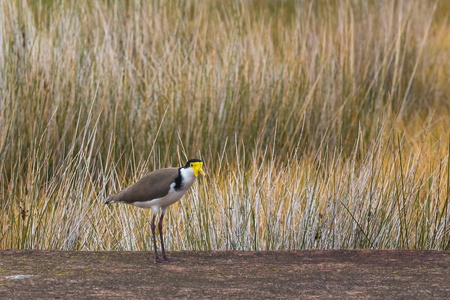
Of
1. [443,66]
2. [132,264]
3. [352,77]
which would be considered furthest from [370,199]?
[443,66]

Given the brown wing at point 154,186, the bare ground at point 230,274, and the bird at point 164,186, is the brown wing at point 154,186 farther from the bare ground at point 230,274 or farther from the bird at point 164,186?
the bare ground at point 230,274

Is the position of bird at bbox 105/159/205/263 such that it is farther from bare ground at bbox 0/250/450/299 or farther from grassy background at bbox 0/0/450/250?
grassy background at bbox 0/0/450/250

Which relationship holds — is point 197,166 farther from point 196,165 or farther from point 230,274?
point 230,274

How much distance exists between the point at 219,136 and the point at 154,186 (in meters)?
3.31

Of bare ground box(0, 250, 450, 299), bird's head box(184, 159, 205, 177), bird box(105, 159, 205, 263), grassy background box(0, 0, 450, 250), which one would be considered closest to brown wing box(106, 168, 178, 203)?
bird box(105, 159, 205, 263)

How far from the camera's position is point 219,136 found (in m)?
6.67

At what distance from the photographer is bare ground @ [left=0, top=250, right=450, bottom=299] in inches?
121

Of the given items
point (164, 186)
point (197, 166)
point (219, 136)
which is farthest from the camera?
point (219, 136)

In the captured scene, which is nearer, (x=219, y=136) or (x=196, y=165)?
(x=196, y=165)

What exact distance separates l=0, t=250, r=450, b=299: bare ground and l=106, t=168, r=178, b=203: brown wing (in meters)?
0.32

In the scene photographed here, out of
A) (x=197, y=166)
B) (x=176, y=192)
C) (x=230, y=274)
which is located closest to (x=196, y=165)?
(x=197, y=166)

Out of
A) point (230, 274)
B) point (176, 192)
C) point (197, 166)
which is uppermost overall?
point (197, 166)

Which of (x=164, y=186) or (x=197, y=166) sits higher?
(x=197, y=166)

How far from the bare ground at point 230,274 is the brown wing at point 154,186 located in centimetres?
32
